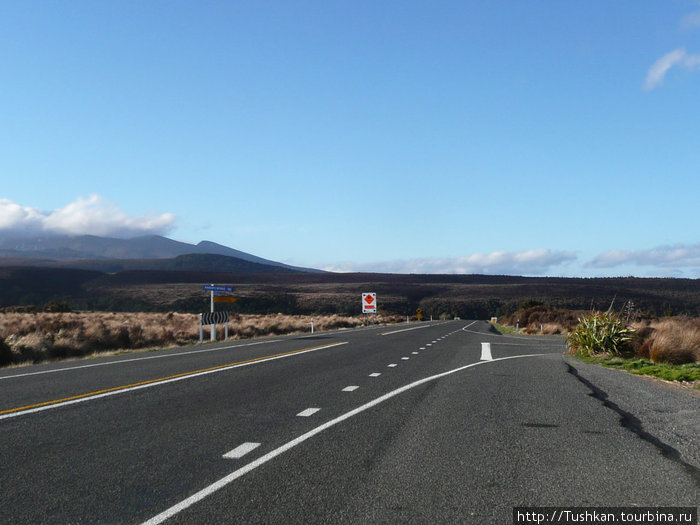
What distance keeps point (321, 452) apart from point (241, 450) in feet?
2.81

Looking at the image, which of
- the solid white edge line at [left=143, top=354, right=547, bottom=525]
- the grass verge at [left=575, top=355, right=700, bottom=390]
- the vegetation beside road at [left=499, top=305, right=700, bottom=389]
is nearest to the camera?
the solid white edge line at [left=143, top=354, right=547, bottom=525]

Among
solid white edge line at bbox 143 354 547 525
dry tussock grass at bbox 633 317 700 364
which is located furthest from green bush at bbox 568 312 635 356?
solid white edge line at bbox 143 354 547 525

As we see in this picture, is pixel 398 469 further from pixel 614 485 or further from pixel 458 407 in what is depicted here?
pixel 458 407

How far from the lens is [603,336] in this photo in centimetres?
1973

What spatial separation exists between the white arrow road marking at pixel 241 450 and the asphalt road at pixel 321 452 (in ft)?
0.07

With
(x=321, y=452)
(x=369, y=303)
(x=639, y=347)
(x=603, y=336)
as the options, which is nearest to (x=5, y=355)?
(x=321, y=452)

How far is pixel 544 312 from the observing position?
57312 mm

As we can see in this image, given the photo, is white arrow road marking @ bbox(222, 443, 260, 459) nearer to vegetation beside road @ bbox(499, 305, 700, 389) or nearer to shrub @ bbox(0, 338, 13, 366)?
vegetation beside road @ bbox(499, 305, 700, 389)

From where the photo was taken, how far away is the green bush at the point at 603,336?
19.3 m

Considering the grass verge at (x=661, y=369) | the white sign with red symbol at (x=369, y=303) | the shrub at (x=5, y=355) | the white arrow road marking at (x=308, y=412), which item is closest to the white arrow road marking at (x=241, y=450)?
the white arrow road marking at (x=308, y=412)

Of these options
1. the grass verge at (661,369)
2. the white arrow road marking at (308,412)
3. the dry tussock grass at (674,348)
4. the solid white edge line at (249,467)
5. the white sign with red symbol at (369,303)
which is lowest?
the grass verge at (661,369)

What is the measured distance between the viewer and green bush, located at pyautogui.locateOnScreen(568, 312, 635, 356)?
19.3 metres

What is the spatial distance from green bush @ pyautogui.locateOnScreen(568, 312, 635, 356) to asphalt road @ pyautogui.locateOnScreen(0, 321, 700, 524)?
789 cm

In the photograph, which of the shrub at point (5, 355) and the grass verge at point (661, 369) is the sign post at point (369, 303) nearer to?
the shrub at point (5, 355)
